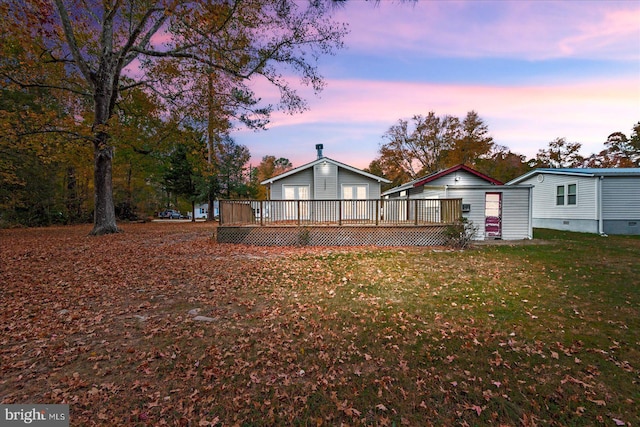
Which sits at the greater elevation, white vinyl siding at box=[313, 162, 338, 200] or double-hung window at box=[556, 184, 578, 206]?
white vinyl siding at box=[313, 162, 338, 200]

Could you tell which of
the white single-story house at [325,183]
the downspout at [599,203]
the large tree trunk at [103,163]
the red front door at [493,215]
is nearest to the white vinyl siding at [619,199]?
the downspout at [599,203]

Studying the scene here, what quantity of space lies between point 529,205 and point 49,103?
29.8 m

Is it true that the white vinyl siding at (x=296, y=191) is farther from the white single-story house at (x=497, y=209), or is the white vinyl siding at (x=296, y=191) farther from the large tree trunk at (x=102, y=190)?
the large tree trunk at (x=102, y=190)

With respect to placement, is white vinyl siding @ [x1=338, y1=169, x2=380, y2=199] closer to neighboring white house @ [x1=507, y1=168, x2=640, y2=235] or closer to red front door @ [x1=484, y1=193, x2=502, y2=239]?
red front door @ [x1=484, y1=193, x2=502, y2=239]

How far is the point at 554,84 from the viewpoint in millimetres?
13883

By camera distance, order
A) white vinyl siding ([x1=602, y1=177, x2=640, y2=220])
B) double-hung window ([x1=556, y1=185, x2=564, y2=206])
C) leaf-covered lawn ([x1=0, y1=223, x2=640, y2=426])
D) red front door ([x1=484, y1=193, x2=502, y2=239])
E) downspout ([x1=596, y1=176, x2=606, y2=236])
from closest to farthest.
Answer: leaf-covered lawn ([x1=0, y1=223, x2=640, y2=426]) → red front door ([x1=484, y1=193, x2=502, y2=239]) → downspout ([x1=596, y1=176, x2=606, y2=236]) → white vinyl siding ([x1=602, y1=177, x2=640, y2=220]) → double-hung window ([x1=556, y1=185, x2=564, y2=206])

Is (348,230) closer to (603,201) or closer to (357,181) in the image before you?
(357,181)

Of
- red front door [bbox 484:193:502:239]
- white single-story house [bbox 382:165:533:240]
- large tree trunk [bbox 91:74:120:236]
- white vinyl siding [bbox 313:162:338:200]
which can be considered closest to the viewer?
white single-story house [bbox 382:165:533:240]

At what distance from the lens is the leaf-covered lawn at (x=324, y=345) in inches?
93.6

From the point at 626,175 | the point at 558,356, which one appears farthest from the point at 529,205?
the point at 558,356

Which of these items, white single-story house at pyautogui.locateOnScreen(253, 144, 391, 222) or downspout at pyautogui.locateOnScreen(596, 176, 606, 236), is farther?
white single-story house at pyautogui.locateOnScreen(253, 144, 391, 222)

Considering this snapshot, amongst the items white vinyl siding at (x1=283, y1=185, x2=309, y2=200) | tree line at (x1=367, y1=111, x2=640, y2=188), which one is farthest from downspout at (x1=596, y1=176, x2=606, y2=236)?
tree line at (x1=367, y1=111, x2=640, y2=188)

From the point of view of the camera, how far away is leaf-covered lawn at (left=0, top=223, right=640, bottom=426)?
Answer: 2.38 meters

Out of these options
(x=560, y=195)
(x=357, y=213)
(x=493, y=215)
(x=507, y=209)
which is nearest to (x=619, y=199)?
(x=560, y=195)
